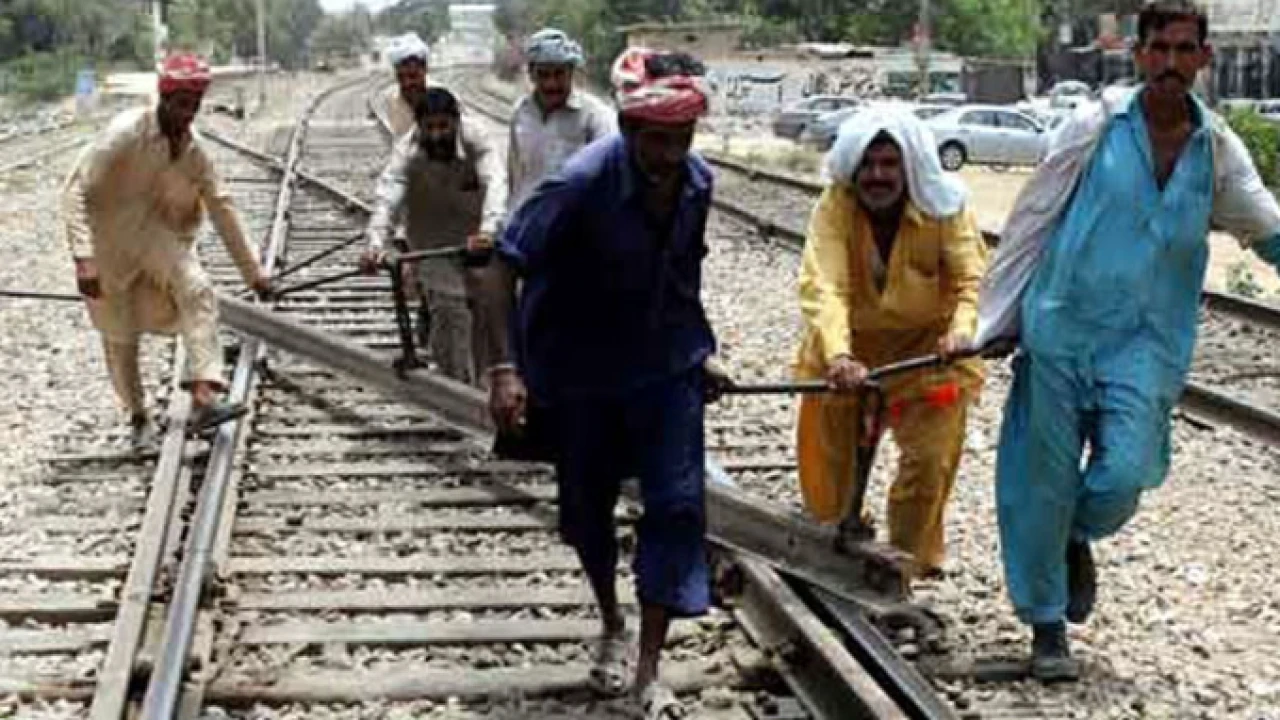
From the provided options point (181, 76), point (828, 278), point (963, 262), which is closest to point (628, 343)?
point (828, 278)

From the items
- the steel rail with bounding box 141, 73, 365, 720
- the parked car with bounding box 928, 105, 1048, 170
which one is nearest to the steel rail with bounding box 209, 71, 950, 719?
the steel rail with bounding box 141, 73, 365, 720

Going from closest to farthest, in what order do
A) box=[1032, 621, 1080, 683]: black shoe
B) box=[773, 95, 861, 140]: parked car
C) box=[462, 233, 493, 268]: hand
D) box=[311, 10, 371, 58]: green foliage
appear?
box=[1032, 621, 1080, 683]: black shoe < box=[462, 233, 493, 268]: hand < box=[773, 95, 861, 140]: parked car < box=[311, 10, 371, 58]: green foliage

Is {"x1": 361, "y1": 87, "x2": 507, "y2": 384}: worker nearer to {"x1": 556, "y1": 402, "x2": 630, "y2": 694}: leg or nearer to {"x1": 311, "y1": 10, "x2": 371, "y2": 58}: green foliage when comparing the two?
{"x1": 556, "y1": 402, "x2": 630, "y2": 694}: leg

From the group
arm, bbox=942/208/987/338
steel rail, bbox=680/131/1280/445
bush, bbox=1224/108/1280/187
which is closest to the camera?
arm, bbox=942/208/987/338

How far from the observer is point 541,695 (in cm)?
550

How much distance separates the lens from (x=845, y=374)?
18.0 feet

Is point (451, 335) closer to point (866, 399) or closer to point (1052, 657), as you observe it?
point (866, 399)

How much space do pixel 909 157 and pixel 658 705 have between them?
166 cm

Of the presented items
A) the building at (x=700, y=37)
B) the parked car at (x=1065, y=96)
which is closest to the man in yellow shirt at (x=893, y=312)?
the parked car at (x=1065, y=96)

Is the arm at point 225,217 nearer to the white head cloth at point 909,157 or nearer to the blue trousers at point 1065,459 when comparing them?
the white head cloth at point 909,157

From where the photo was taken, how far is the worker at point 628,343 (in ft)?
16.8

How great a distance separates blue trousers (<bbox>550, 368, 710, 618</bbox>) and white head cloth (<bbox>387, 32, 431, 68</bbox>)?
12.9 feet

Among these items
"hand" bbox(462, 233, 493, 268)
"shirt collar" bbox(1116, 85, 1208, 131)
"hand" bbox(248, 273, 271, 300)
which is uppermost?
"shirt collar" bbox(1116, 85, 1208, 131)

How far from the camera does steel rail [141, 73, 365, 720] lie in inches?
207
